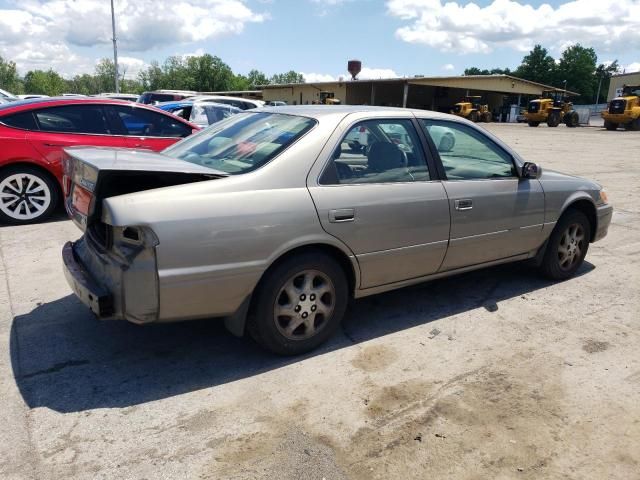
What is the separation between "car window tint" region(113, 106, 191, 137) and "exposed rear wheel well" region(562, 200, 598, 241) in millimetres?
5455

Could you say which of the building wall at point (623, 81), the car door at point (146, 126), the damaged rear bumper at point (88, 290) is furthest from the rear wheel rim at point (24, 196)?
the building wall at point (623, 81)

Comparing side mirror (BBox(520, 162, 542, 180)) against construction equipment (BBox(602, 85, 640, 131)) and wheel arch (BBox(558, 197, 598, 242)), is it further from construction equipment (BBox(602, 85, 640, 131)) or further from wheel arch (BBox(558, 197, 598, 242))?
construction equipment (BBox(602, 85, 640, 131))

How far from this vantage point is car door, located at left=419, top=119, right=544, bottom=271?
4.05 meters

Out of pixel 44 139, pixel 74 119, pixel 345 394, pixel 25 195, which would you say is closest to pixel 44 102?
pixel 74 119

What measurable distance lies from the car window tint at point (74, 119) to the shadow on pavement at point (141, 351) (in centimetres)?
347

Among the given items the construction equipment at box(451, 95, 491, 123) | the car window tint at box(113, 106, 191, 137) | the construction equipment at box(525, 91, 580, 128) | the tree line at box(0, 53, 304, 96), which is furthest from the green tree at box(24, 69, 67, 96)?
the car window tint at box(113, 106, 191, 137)

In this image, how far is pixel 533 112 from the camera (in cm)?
4106

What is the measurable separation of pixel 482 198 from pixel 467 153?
0.46 meters

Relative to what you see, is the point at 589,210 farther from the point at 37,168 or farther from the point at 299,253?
the point at 37,168

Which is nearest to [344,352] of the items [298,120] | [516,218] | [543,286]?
[298,120]

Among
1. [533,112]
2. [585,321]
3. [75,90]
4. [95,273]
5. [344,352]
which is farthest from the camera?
[75,90]

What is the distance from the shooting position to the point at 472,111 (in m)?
45.7

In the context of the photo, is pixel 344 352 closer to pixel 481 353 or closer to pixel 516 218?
pixel 481 353

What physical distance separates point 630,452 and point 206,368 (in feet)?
7.90
